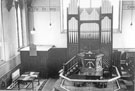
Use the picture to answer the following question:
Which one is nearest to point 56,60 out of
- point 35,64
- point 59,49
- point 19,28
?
point 59,49

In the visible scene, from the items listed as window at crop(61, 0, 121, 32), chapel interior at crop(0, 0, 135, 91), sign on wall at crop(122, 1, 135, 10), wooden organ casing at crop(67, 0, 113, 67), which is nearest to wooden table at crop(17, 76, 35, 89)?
chapel interior at crop(0, 0, 135, 91)

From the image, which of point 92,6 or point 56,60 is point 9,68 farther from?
point 92,6

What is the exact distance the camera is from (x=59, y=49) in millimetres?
4336

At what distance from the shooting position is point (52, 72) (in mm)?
4277

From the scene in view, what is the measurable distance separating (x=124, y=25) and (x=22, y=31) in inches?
80.9

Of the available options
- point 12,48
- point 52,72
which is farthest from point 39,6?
point 52,72

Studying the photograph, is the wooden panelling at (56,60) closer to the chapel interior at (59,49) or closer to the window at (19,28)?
the chapel interior at (59,49)

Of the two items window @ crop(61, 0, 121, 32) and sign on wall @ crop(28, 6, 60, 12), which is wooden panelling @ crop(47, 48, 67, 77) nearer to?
window @ crop(61, 0, 121, 32)

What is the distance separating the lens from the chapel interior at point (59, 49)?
3520 mm

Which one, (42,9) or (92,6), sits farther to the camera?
(92,6)

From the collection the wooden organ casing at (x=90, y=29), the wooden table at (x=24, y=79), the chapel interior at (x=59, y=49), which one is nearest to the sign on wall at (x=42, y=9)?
the chapel interior at (x=59, y=49)

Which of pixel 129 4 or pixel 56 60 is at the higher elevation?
pixel 129 4

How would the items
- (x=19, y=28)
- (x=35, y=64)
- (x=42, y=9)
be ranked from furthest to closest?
(x=35, y=64) < (x=19, y=28) < (x=42, y=9)

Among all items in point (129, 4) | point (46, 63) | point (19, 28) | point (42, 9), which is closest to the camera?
point (129, 4)
